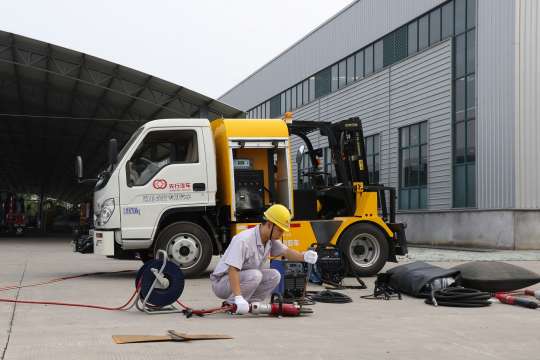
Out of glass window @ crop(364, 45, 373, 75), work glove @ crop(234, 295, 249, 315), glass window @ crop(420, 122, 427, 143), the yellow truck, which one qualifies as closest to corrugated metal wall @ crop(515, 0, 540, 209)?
glass window @ crop(420, 122, 427, 143)

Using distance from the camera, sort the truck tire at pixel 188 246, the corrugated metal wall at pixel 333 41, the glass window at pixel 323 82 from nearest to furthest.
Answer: the truck tire at pixel 188 246, the corrugated metal wall at pixel 333 41, the glass window at pixel 323 82

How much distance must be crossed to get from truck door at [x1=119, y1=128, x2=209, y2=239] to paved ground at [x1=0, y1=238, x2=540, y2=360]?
7.12ft

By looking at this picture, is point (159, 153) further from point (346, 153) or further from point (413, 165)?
point (413, 165)

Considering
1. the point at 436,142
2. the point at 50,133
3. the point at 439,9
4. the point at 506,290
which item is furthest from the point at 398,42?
the point at 50,133

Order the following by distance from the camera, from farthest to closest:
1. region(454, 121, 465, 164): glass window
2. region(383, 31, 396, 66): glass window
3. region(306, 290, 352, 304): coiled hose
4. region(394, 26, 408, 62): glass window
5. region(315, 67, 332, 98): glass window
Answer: region(315, 67, 332, 98): glass window < region(383, 31, 396, 66): glass window < region(394, 26, 408, 62): glass window < region(454, 121, 465, 164): glass window < region(306, 290, 352, 304): coiled hose

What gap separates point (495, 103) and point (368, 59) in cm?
1012

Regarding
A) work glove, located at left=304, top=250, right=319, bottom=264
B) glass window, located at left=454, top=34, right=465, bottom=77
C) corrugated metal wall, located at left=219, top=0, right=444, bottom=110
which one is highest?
corrugated metal wall, located at left=219, top=0, right=444, bottom=110

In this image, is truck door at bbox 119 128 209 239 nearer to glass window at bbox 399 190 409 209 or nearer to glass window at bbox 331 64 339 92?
glass window at bbox 399 190 409 209

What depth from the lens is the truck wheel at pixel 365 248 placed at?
42.9 ft

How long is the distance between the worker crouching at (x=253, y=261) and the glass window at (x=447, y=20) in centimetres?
2025

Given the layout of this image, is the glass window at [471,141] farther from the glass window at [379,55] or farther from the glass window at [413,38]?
the glass window at [379,55]

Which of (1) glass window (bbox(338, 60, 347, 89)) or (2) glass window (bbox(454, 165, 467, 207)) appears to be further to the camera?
Result: (1) glass window (bbox(338, 60, 347, 89))

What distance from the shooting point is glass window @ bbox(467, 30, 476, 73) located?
81.1 feet

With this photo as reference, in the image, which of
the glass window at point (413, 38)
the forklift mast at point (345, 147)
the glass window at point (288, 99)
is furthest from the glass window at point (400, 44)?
the forklift mast at point (345, 147)
